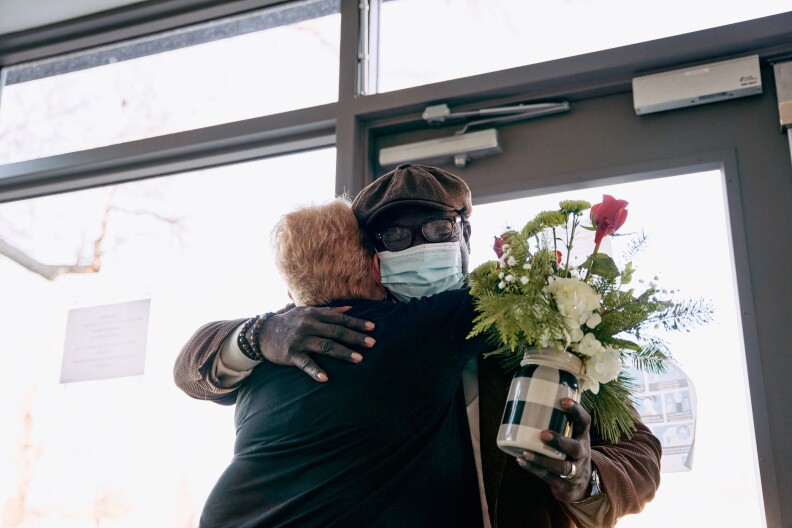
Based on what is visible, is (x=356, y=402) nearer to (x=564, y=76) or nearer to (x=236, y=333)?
(x=236, y=333)

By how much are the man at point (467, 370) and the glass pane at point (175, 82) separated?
3.31 ft

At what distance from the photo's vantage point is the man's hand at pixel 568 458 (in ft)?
3.89

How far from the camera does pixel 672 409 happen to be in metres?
1.85

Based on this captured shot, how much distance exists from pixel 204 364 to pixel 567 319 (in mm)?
727

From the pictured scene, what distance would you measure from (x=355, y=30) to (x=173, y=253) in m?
0.86

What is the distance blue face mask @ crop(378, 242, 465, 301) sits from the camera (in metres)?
1.49

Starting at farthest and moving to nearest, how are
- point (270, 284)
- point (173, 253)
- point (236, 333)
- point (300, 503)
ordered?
point (173, 253), point (270, 284), point (236, 333), point (300, 503)

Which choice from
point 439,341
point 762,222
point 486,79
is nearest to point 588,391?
point 439,341

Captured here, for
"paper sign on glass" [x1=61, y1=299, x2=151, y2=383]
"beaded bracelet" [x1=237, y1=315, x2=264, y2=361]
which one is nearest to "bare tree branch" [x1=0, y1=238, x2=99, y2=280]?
"paper sign on glass" [x1=61, y1=299, x2=151, y2=383]

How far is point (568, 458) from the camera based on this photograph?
1.21m

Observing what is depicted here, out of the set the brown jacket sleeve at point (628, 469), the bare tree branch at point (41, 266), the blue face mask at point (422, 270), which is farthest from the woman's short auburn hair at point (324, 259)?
the bare tree branch at point (41, 266)

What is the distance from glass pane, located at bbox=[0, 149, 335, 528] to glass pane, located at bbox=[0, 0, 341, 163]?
21 centimetres

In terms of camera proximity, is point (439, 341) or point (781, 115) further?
point (781, 115)

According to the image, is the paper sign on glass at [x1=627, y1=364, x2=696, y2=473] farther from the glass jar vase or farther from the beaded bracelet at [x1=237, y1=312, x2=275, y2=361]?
the beaded bracelet at [x1=237, y1=312, x2=275, y2=361]
